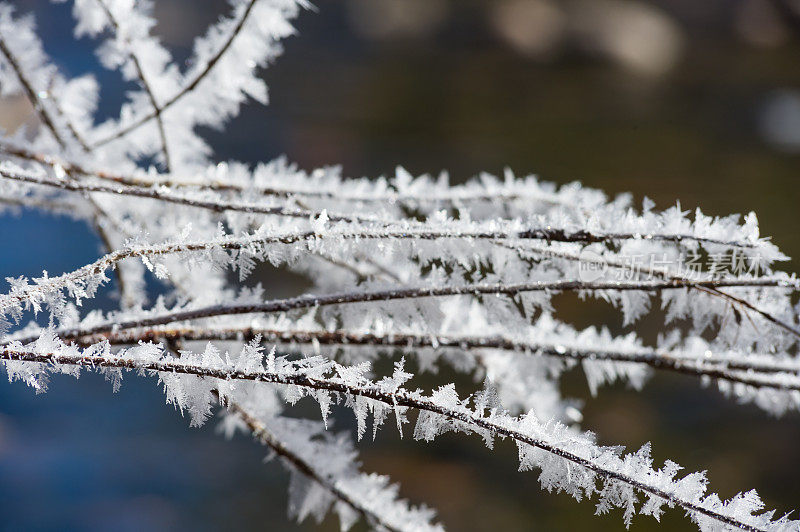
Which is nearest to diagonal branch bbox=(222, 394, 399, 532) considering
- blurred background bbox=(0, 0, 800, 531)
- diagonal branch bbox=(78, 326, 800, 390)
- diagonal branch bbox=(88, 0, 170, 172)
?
diagonal branch bbox=(78, 326, 800, 390)

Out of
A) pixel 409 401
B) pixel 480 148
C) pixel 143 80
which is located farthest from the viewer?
pixel 480 148

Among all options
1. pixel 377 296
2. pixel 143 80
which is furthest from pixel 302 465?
pixel 143 80

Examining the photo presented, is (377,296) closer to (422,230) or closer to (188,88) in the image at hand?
(422,230)

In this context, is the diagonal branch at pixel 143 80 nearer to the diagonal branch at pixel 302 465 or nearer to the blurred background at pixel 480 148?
the diagonal branch at pixel 302 465

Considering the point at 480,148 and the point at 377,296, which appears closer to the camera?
the point at 377,296

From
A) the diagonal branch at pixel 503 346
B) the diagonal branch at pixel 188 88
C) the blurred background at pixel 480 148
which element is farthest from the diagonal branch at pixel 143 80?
the blurred background at pixel 480 148

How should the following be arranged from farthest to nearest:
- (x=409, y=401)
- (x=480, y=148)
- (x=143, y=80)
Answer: (x=480, y=148), (x=143, y=80), (x=409, y=401)

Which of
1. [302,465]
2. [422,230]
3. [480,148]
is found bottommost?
[302,465]

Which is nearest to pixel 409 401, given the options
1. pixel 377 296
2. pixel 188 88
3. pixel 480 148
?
pixel 377 296

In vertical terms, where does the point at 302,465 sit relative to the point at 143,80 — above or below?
below
